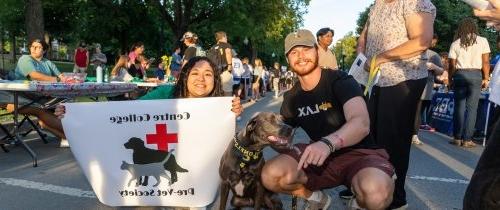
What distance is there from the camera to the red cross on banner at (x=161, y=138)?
11.1 ft

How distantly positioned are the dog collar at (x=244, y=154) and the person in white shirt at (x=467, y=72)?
5140mm

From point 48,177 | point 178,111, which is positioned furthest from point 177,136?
Answer: point 48,177

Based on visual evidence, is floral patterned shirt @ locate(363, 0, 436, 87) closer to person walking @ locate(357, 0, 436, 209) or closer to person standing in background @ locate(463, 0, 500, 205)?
person walking @ locate(357, 0, 436, 209)

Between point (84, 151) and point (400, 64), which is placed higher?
point (400, 64)

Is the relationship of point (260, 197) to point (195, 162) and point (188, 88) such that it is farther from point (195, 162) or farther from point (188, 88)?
point (188, 88)

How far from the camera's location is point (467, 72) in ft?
24.2

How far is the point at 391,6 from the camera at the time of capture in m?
3.52

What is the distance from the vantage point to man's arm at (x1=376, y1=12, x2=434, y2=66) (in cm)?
332

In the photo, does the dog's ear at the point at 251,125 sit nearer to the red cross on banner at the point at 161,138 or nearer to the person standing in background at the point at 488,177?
the red cross on banner at the point at 161,138

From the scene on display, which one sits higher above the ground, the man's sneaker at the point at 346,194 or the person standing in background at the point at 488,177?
the person standing in background at the point at 488,177

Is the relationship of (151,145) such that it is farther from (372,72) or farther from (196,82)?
(372,72)

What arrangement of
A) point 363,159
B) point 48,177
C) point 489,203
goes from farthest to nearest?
point 48,177 < point 363,159 < point 489,203

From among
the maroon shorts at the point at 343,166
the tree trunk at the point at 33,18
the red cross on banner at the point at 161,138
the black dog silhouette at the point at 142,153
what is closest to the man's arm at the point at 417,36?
the maroon shorts at the point at 343,166

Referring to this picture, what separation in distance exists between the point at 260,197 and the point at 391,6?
1.59 metres
